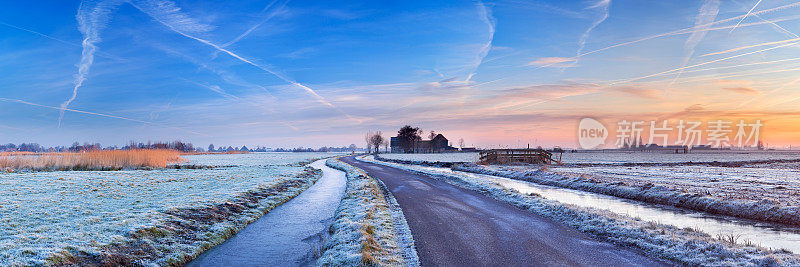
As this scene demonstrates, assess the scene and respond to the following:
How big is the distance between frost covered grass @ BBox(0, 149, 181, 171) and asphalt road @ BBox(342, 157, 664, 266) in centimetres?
3520

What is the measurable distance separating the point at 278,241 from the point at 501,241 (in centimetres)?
634

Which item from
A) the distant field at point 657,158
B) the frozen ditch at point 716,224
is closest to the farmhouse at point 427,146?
the distant field at point 657,158

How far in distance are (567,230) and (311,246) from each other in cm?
759

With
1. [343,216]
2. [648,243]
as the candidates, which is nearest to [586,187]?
[648,243]

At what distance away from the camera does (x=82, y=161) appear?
36250 mm

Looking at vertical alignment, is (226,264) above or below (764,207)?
below

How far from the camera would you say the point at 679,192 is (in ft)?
62.5

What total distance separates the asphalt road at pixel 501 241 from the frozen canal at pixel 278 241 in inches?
120

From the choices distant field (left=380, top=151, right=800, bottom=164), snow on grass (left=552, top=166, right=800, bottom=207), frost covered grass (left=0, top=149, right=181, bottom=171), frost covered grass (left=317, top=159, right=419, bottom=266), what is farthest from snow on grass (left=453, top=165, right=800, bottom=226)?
frost covered grass (left=0, top=149, right=181, bottom=171)

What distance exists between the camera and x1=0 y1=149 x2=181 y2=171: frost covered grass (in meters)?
33.0

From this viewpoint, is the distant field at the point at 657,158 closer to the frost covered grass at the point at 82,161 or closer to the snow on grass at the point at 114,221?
the snow on grass at the point at 114,221

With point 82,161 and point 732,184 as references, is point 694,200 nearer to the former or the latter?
point 732,184

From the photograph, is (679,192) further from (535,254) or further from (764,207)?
(535,254)

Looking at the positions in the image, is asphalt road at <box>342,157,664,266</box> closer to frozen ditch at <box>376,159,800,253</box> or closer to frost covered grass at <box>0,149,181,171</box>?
frozen ditch at <box>376,159,800,253</box>
